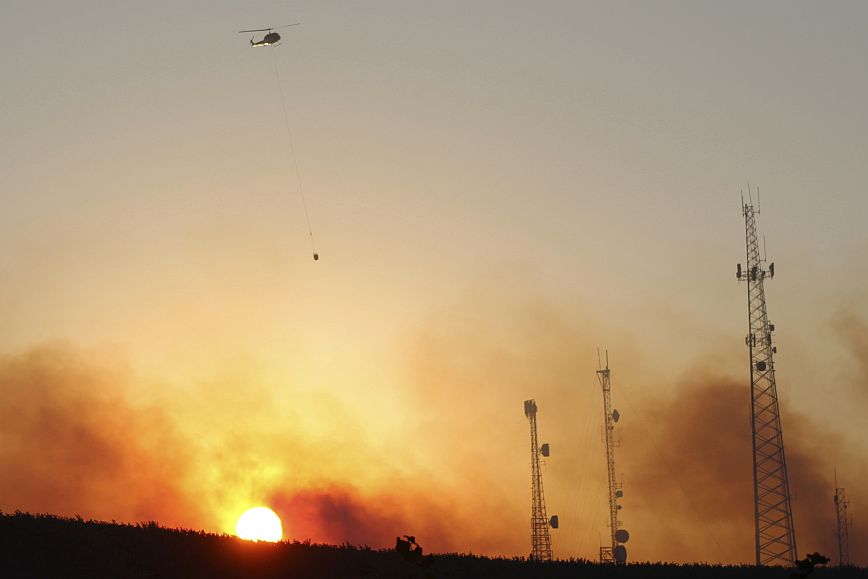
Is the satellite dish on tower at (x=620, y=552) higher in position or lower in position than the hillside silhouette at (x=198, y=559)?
higher

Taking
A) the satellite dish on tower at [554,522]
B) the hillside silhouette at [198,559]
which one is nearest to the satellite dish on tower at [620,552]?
the satellite dish on tower at [554,522]

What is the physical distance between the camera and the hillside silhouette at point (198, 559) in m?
60.5

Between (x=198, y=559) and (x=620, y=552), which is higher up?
(x=620, y=552)

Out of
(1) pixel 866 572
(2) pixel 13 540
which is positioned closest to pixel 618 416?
(1) pixel 866 572

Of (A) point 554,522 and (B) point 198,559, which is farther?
(A) point 554,522

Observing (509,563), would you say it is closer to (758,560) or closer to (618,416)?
(758,560)

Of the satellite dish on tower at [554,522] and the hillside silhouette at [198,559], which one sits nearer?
the hillside silhouette at [198,559]

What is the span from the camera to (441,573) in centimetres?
6850

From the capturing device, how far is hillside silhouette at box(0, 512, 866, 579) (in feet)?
199

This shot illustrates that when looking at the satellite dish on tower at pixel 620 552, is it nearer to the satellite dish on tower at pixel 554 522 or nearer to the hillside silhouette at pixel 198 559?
the satellite dish on tower at pixel 554 522

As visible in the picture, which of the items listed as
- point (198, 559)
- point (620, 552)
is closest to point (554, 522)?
point (620, 552)

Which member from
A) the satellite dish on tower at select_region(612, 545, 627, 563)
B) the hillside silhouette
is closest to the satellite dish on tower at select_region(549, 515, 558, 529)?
the satellite dish on tower at select_region(612, 545, 627, 563)

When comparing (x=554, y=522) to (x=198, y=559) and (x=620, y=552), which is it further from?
(x=198, y=559)

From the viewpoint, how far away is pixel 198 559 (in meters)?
64.2
